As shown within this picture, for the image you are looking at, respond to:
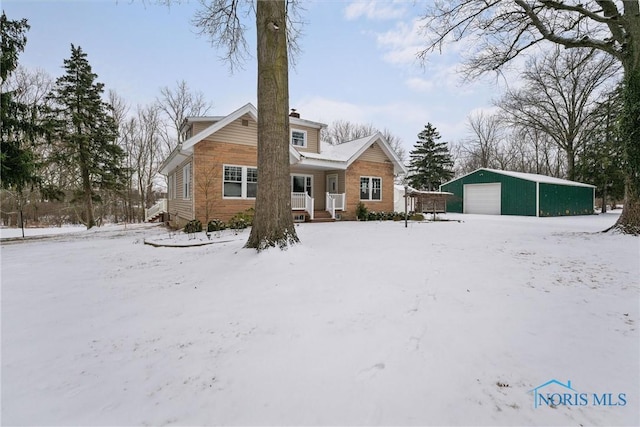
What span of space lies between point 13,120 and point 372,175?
15.5 m

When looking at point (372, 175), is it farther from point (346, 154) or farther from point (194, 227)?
point (194, 227)

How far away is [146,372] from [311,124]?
49.0ft

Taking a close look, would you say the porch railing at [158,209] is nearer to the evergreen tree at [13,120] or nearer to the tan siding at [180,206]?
the tan siding at [180,206]

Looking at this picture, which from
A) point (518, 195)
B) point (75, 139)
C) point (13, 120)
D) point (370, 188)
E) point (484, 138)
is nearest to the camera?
point (13, 120)

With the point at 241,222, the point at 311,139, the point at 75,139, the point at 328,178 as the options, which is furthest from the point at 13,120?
the point at 328,178

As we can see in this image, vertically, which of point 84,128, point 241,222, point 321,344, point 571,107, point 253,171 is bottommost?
point 321,344

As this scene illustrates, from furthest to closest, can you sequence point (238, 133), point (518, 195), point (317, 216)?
point (518, 195)
point (317, 216)
point (238, 133)

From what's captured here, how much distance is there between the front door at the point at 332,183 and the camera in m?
15.8

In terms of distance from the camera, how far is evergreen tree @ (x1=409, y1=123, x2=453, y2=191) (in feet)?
109

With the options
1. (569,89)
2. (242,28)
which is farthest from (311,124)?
(569,89)

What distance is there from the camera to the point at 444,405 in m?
1.79

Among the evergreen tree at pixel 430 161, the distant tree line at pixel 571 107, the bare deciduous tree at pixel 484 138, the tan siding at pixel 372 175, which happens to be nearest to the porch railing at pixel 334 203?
the tan siding at pixel 372 175

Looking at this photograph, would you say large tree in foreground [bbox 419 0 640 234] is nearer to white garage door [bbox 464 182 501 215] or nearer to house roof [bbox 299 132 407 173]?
house roof [bbox 299 132 407 173]

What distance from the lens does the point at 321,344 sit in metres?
2.49
